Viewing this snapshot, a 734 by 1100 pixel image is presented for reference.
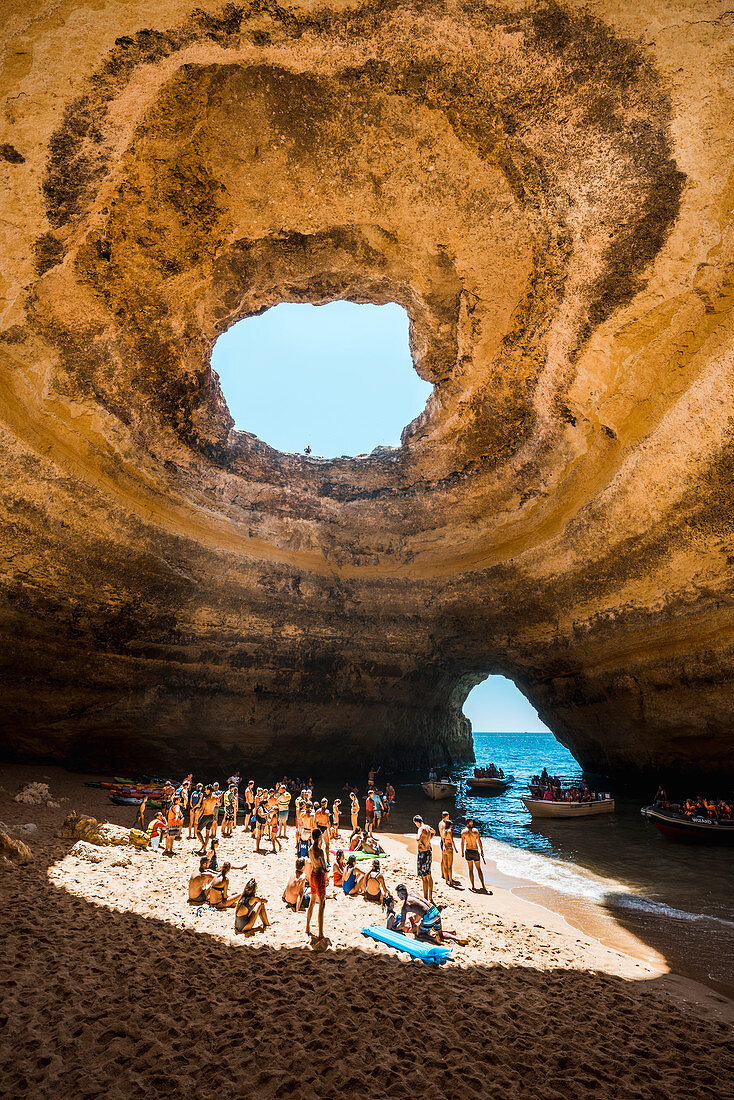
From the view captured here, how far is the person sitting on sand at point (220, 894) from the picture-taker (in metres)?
5.70

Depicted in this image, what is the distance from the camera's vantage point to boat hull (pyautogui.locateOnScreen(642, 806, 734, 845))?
1065cm

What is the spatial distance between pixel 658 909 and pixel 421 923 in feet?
14.5

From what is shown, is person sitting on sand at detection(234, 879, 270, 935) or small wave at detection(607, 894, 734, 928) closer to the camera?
person sitting on sand at detection(234, 879, 270, 935)

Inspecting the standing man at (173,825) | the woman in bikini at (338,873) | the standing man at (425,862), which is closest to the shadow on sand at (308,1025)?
the standing man at (425,862)

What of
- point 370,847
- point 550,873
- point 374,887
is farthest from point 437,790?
point 374,887

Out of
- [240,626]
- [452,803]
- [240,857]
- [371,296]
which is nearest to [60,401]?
[371,296]

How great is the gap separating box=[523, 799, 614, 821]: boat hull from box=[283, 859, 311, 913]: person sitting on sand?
10327 mm

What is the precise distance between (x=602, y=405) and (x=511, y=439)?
2013 mm

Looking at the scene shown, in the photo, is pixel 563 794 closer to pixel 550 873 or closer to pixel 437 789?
pixel 437 789

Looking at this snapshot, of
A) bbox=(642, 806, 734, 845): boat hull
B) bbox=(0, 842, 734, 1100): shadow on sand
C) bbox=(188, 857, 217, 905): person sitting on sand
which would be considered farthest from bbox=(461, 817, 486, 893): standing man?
bbox=(642, 806, 734, 845): boat hull

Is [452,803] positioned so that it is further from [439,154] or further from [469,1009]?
[439,154]

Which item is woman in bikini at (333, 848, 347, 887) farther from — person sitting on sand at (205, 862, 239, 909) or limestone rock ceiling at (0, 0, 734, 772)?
limestone rock ceiling at (0, 0, 734, 772)

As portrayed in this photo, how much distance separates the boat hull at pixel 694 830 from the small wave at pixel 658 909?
13.5 ft

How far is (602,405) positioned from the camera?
834 cm
